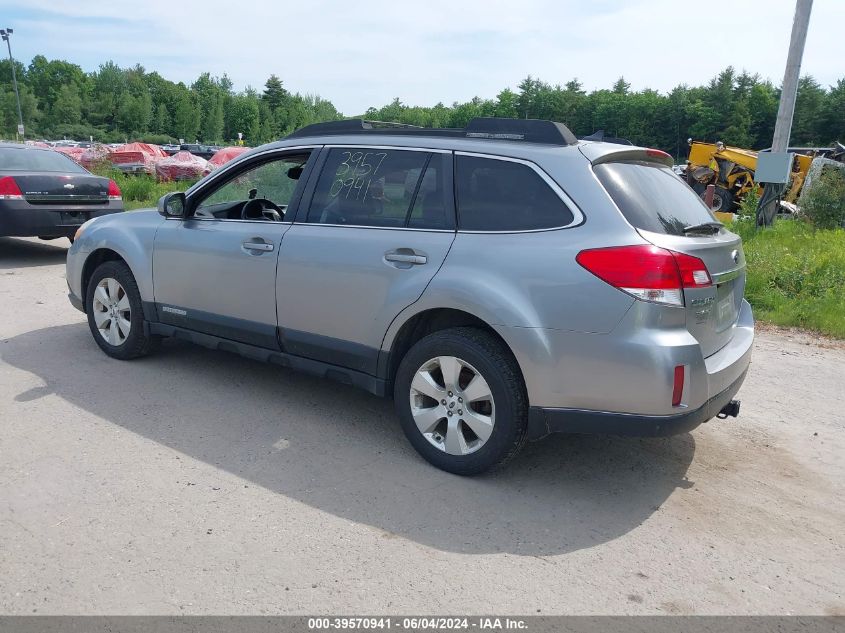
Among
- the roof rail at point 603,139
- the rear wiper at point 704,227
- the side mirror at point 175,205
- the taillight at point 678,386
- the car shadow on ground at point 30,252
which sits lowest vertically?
the car shadow on ground at point 30,252

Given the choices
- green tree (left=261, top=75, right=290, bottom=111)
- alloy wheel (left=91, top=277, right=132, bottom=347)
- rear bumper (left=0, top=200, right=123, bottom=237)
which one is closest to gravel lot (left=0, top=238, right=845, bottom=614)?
alloy wheel (left=91, top=277, right=132, bottom=347)

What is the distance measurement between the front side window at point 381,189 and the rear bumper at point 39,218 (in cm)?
675

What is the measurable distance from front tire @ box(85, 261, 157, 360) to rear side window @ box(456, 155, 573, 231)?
9.63ft

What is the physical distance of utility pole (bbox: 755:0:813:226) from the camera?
10.8 m

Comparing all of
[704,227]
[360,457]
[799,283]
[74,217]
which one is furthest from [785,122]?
[74,217]

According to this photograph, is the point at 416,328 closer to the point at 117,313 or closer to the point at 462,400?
the point at 462,400

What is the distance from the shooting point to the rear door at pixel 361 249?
158 inches

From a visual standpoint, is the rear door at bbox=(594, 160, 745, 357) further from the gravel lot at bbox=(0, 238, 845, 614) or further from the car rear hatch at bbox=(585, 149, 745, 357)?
the gravel lot at bbox=(0, 238, 845, 614)

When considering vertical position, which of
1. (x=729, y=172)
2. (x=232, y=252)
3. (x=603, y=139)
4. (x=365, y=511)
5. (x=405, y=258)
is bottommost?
(x=365, y=511)

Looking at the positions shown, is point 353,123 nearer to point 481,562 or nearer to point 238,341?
point 238,341

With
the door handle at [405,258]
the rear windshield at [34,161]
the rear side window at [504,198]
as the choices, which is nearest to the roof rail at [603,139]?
the rear side window at [504,198]

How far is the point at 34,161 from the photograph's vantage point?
1041 cm

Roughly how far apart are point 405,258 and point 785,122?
9.61 metres

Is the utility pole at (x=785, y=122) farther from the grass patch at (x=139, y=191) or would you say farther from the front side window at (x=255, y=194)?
the grass patch at (x=139, y=191)
